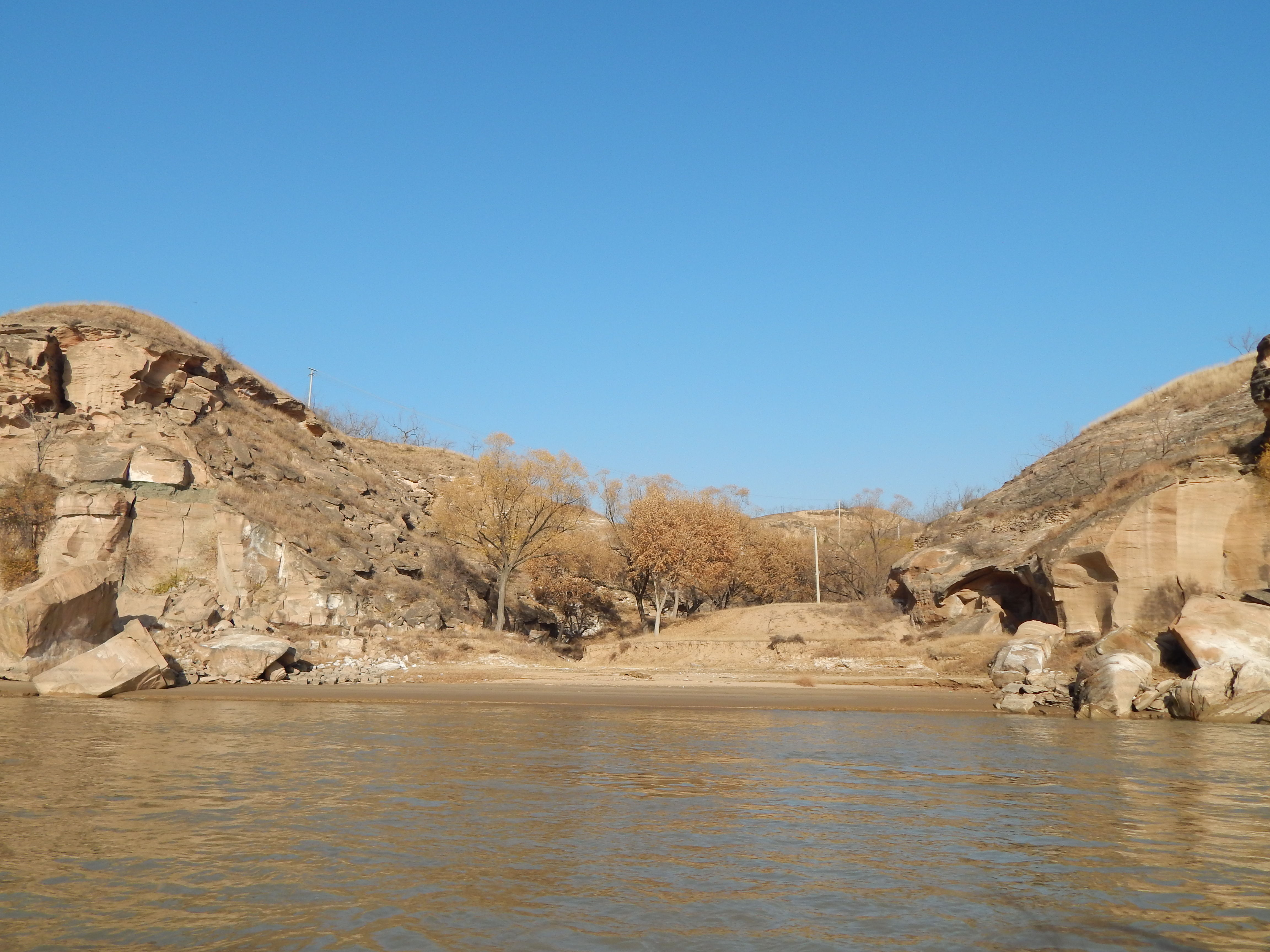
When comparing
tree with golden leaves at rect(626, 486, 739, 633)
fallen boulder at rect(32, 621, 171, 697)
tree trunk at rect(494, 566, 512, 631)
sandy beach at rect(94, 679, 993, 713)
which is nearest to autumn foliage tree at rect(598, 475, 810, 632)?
tree with golden leaves at rect(626, 486, 739, 633)

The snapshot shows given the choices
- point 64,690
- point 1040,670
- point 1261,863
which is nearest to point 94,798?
point 1261,863

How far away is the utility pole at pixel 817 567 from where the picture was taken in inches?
2071

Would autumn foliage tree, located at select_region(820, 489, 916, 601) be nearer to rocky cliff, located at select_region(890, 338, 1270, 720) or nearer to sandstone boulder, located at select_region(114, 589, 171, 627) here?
rocky cliff, located at select_region(890, 338, 1270, 720)

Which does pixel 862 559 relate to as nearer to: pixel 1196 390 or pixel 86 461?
pixel 1196 390

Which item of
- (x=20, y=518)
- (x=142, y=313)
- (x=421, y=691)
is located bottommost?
(x=421, y=691)

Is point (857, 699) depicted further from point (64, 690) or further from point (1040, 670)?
point (64, 690)

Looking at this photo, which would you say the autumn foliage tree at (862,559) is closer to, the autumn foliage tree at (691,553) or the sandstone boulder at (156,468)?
the autumn foliage tree at (691,553)

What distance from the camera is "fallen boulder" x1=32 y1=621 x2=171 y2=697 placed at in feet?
75.6

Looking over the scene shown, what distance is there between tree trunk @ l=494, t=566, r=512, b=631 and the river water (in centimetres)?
2528

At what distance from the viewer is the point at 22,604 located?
2472cm

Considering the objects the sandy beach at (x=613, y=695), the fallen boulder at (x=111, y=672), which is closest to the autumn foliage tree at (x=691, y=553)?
the sandy beach at (x=613, y=695)

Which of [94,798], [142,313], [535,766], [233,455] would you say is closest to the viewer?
[94,798]

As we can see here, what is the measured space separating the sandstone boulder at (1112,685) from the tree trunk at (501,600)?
25.1 m

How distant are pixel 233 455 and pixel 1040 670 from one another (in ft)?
107
